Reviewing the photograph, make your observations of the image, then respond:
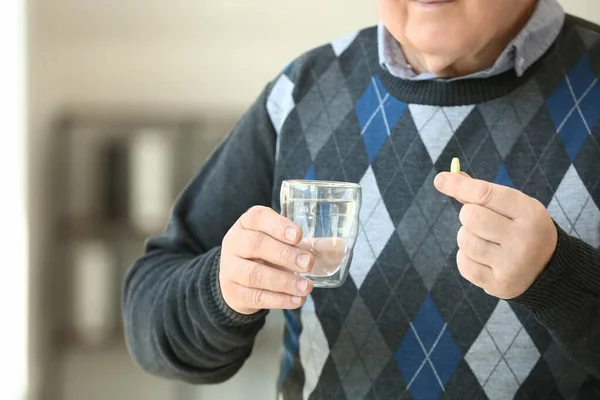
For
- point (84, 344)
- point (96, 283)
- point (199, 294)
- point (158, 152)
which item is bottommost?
point (84, 344)

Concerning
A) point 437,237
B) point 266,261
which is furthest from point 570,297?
point 266,261

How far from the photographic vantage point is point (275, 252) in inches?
37.8

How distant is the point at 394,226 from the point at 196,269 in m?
0.32

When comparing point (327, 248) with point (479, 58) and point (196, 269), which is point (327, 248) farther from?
point (479, 58)

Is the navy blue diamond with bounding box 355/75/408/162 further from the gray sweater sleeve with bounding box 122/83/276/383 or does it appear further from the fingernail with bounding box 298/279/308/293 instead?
the fingernail with bounding box 298/279/308/293

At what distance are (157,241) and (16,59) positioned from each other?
1.92 m

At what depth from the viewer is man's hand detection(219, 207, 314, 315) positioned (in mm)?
954

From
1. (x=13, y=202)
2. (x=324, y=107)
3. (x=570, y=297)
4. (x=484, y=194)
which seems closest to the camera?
(x=484, y=194)

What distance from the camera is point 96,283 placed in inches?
132

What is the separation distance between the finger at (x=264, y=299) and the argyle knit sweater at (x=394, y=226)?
7 centimetres

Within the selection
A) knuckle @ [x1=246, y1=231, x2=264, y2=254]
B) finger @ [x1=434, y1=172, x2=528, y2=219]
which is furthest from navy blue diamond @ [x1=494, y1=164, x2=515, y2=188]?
knuckle @ [x1=246, y1=231, x2=264, y2=254]

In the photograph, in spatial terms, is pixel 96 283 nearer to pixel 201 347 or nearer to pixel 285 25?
pixel 285 25

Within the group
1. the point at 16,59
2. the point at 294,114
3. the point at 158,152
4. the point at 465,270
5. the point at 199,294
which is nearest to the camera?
the point at 465,270

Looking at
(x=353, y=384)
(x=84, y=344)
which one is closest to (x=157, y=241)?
(x=353, y=384)
